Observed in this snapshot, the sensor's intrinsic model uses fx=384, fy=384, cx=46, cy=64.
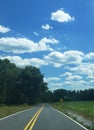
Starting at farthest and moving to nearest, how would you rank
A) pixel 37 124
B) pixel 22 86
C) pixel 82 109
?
pixel 22 86 < pixel 82 109 < pixel 37 124

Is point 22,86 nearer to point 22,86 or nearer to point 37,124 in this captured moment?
point 22,86

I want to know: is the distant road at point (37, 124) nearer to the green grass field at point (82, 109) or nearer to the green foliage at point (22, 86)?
the green grass field at point (82, 109)

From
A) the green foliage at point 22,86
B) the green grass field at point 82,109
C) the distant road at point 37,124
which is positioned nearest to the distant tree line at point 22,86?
the green foliage at point 22,86

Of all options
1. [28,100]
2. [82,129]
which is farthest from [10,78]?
[82,129]

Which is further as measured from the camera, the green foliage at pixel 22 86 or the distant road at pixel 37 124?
the green foliage at pixel 22 86

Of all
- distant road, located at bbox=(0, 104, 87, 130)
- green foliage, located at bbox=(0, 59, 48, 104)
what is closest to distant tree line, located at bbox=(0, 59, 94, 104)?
green foliage, located at bbox=(0, 59, 48, 104)

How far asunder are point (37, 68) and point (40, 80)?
5680 mm

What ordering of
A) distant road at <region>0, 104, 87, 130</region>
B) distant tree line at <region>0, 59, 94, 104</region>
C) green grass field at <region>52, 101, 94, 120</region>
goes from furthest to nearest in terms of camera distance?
distant tree line at <region>0, 59, 94, 104</region> < green grass field at <region>52, 101, 94, 120</region> < distant road at <region>0, 104, 87, 130</region>

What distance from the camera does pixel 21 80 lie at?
11469cm

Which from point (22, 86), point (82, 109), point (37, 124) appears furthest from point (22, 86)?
point (37, 124)

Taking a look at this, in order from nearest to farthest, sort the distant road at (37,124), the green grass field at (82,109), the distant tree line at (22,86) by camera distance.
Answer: the distant road at (37,124) < the green grass field at (82,109) < the distant tree line at (22,86)

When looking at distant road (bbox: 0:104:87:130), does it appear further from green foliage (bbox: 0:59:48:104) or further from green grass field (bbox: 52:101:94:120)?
green foliage (bbox: 0:59:48:104)

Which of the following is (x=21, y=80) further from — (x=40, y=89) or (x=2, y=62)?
(x=2, y=62)

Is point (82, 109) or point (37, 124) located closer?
point (37, 124)
